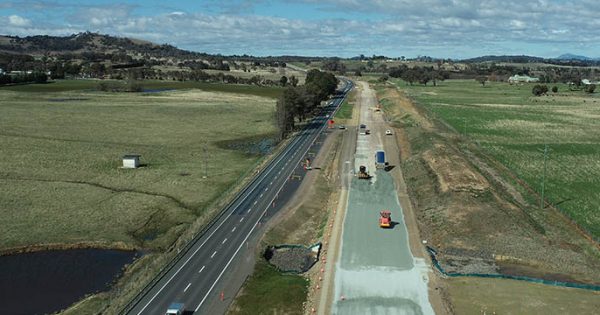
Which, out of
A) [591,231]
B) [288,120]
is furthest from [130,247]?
[288,120]

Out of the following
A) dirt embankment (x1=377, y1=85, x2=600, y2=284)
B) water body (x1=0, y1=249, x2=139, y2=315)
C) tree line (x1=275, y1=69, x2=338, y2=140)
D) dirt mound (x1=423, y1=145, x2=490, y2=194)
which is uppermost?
tree line (x1=275, y1=69, x2=338, y2=140)

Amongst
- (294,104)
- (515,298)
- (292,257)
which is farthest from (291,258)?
(294,104)

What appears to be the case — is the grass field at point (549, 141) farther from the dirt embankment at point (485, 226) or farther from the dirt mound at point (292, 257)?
the dirt mound at point (292, 257)

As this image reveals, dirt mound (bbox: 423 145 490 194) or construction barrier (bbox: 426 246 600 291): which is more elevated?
dirt mound (bbox: 423 145 490 194)

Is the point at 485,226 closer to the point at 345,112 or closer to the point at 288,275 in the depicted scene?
the point at 288,275

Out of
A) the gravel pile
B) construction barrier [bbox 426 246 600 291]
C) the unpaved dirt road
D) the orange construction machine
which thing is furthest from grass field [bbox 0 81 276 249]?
construction barrier [bbox 426 246 600 291]

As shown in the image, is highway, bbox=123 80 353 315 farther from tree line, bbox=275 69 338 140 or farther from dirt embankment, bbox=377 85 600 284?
tree line, bbox=275 69 338 140

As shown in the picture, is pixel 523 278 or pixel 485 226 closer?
pixel 523 278
